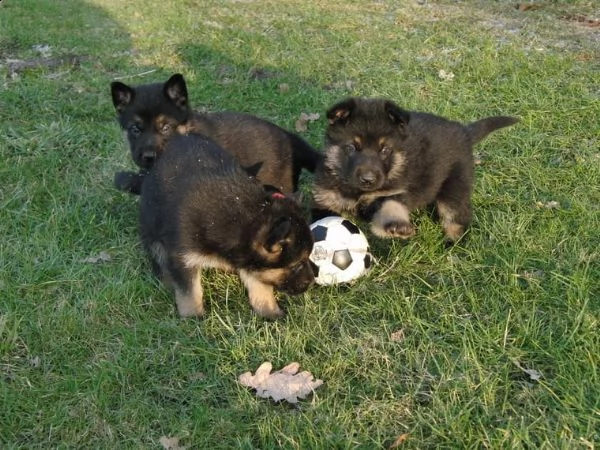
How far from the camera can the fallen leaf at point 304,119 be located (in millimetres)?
5883

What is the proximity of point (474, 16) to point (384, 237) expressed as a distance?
6.27 m

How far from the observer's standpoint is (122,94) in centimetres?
478

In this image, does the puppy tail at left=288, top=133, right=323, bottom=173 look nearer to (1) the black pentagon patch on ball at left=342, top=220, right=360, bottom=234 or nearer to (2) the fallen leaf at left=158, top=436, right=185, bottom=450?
(1) the black pentagon patch on ball at left=342, top=220, right=360, bottom=234

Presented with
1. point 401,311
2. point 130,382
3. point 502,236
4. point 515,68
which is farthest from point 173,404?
point 515,68

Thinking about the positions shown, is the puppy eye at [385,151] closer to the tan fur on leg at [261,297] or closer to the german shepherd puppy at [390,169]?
the german shepherd puppy at [390,169]

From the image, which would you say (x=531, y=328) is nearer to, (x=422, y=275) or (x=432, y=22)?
(x=422, y=275)

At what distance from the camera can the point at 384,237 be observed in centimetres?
413

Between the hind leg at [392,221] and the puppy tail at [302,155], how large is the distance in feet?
3.12

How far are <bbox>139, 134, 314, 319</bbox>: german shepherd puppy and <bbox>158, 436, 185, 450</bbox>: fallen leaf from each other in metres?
0.93

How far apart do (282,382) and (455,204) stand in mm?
1866

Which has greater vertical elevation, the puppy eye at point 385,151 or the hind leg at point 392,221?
the puppy eye at point 385,151

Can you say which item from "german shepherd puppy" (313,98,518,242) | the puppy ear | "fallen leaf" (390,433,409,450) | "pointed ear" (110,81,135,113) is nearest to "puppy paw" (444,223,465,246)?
"german shepherd puppy" (313,98,518,242)

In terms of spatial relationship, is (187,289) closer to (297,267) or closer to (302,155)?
(297,267)

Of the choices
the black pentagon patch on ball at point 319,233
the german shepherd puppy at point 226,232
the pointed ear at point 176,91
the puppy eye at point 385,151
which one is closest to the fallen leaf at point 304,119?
the pointed ear at point 176,91
